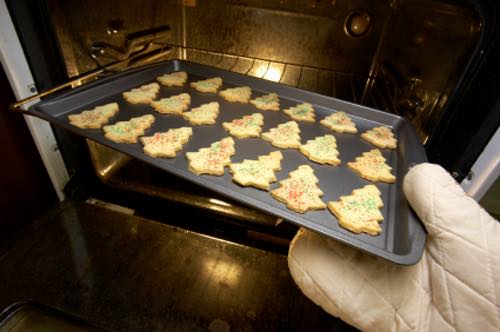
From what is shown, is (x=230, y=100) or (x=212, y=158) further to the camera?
(x=230, y=100)

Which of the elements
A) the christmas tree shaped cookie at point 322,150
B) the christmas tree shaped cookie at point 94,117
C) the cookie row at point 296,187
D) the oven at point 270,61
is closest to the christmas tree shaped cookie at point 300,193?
the cookie row at point 296,187

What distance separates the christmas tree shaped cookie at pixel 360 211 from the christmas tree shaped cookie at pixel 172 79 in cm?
99

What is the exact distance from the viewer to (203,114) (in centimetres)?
121

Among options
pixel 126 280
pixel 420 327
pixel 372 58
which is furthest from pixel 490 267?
pixel 126 280

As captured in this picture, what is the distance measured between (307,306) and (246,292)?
0.81ft

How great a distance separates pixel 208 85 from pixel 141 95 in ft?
1.08

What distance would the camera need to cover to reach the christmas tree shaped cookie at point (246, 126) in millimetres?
1146

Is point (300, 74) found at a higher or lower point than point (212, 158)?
higher

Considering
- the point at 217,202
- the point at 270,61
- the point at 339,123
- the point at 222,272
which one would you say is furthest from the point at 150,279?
the point at 270,61

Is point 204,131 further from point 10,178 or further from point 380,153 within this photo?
point 10,178

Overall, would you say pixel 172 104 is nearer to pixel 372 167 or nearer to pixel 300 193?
pixel 300 193

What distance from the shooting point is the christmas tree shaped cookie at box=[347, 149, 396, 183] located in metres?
1.01

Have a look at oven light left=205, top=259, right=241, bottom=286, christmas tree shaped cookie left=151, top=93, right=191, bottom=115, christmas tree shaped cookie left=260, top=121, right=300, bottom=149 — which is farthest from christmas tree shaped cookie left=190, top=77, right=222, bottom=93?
oven light left=205, top=259, right=241, bottom=286

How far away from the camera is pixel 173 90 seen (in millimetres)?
1401
